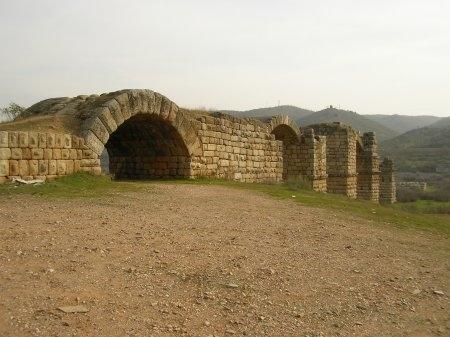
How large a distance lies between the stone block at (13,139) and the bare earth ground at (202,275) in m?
1.35

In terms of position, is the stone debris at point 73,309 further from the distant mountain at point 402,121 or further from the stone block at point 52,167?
the distant mountain at point 402,121

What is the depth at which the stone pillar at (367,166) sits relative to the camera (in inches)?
1045

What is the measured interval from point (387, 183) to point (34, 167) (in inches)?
999

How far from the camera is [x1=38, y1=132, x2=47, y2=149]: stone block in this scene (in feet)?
28.9

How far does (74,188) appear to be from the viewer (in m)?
8.65

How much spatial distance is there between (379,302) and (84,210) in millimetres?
4117

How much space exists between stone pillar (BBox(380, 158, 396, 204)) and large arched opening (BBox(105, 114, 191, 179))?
66.2 ft

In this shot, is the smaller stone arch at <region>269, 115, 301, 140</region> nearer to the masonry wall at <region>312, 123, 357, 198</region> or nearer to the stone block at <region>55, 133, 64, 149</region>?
the masonry wall at <region>312, 123, 357, 198</region>

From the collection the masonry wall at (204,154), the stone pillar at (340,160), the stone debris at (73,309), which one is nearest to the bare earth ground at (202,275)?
the stone debris at (73,309)

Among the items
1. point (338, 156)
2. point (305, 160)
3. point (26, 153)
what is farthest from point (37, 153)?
point (338, 156)

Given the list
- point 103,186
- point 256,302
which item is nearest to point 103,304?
point 256,302

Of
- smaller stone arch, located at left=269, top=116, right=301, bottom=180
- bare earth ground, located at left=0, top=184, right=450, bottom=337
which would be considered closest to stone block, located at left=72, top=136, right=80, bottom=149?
bare earth ground, located at left=0, top=184, right=450, bottom=337

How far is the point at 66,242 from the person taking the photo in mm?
5137

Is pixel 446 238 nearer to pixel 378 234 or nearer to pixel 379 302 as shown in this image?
pixel 378 234
